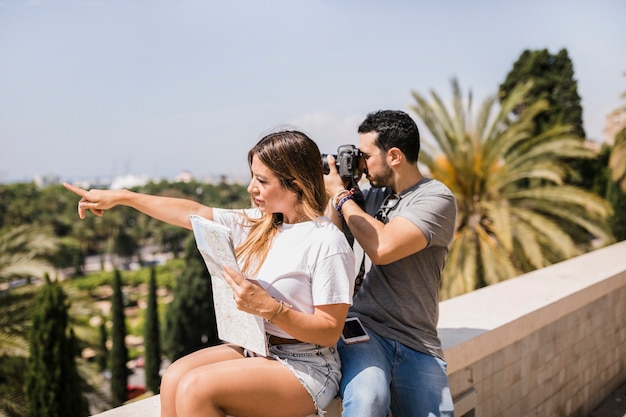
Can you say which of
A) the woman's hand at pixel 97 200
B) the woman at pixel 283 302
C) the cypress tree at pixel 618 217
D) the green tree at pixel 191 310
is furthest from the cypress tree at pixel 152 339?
the woman at pixel 283 302

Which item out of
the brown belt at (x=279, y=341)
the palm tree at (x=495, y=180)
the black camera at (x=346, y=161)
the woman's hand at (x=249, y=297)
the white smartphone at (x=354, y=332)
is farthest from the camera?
the palm tree at (x=495, y=180)

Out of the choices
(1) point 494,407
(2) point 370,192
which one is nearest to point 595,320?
(1) point 494,407

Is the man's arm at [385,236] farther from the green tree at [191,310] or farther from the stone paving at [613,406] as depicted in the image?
the green tree at [191,310]

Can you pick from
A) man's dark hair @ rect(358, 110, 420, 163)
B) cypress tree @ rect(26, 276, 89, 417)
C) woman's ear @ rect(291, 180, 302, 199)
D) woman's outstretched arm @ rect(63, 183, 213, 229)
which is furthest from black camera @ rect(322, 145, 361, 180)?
cypress tree @ rect(26, 276, 89, 417)

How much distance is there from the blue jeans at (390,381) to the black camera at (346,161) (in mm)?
620

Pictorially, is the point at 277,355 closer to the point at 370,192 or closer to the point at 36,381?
the point at 370,192

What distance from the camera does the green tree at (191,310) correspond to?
2903 cm

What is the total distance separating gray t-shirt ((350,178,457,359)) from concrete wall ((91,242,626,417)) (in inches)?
16.8

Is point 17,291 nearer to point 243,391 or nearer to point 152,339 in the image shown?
point 243,391

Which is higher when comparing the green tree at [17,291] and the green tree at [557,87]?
the green tree at [557,87]

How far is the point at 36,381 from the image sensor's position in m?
11.7

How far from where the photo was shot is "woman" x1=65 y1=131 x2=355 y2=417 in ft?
5.20

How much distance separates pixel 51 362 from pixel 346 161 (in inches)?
463

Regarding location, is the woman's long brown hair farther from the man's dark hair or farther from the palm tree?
the palm tree
